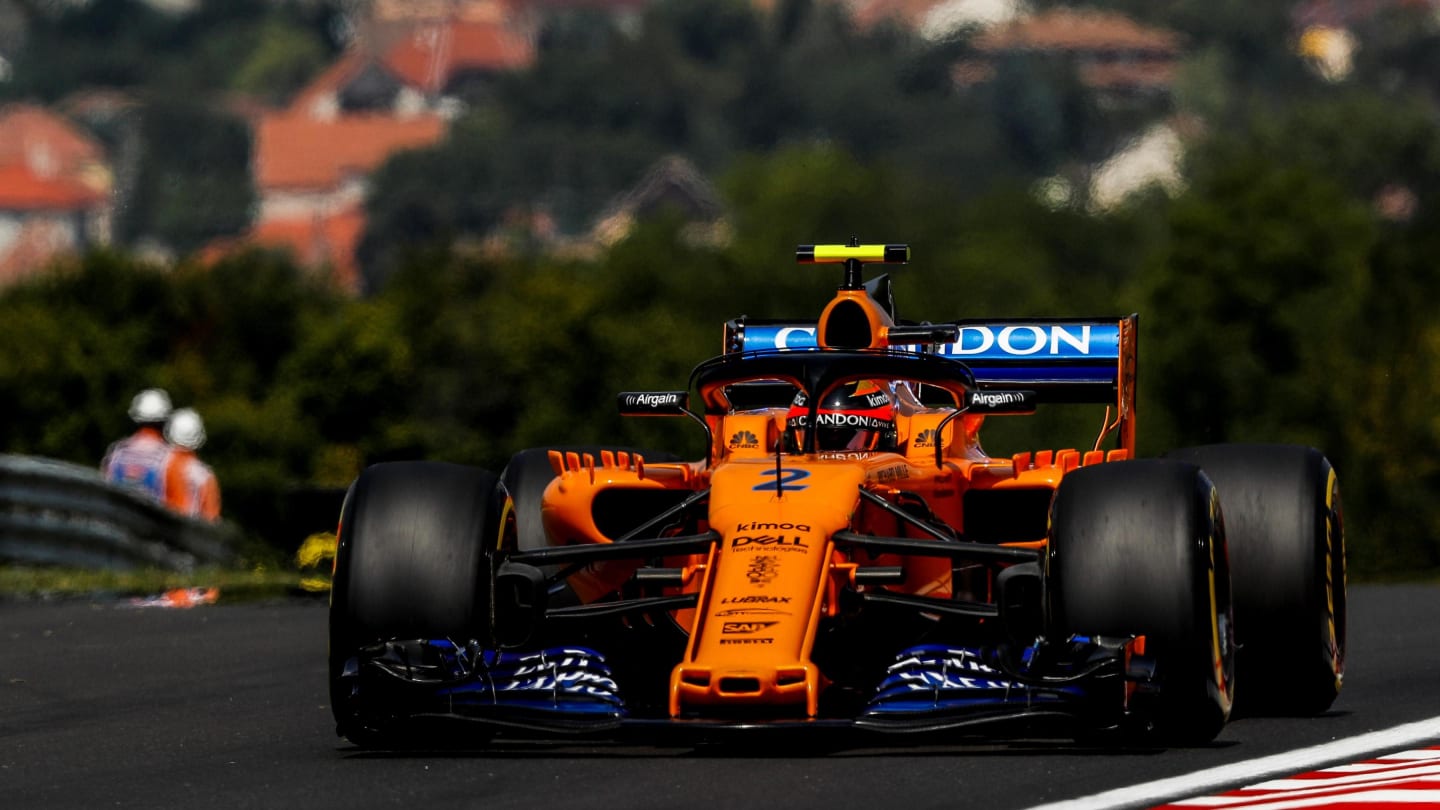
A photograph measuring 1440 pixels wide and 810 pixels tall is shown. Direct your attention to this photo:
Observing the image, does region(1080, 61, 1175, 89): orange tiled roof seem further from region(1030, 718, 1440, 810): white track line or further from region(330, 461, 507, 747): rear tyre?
region(330, 461, 507, 747): rear tyre

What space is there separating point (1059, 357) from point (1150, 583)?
4107 millimetres

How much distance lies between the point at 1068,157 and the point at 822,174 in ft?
119

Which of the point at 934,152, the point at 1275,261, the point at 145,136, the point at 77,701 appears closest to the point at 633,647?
the point at 77,701

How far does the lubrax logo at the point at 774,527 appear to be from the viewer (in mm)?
10156

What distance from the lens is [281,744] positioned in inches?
417

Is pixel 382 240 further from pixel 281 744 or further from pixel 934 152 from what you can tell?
pixel 281 744

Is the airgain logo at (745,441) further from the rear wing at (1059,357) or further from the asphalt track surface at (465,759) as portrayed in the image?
the rear wing at (1059,357)

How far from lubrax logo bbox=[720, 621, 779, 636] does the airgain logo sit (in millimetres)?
1595

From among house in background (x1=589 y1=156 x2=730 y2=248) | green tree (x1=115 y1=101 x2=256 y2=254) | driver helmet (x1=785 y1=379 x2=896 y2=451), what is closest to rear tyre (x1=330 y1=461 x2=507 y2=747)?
driver helmet (x1=785 y1=379 x2=896 y2=451)

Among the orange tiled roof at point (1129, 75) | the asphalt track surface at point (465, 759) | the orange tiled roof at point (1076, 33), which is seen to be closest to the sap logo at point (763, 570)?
the asphalt track surface at point (465, 759)

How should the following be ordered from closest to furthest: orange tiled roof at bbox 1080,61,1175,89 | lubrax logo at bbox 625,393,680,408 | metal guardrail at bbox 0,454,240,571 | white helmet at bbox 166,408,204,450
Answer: lubrax logo at bbox 625,393,680,408 → metal guardrail at bbox 0,454,240,571 → white helmet at bbox 166,408,204,450 → orange tiled roof at bbox 1080,61,1175,89

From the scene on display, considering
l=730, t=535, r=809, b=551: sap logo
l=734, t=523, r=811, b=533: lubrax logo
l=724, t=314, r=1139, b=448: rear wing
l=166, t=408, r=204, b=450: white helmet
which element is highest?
l=166, t=408, r=204, b=450: white helmet

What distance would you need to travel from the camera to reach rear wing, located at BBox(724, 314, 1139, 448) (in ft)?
45.1

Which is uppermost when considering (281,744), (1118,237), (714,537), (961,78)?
(961,78)
